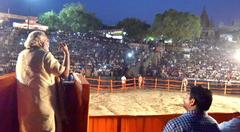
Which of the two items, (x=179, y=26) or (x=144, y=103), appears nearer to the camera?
(x=144, y=103)

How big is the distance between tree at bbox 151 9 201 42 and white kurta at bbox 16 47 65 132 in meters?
55.7

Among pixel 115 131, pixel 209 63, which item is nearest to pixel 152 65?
pixel 209 63

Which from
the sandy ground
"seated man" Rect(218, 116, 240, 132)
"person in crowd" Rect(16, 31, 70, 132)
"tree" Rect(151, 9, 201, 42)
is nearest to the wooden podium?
"person in crowd" Rect(16, 31, 70, 132)

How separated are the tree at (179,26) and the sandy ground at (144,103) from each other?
3641cm

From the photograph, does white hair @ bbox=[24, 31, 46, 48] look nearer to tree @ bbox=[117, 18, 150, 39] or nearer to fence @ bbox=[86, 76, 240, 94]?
fence @ bbox=[86, 76, 240, 94]

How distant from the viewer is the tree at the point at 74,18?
67750 millimetres

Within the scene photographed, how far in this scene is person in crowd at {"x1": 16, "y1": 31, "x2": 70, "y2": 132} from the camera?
12.3 ft

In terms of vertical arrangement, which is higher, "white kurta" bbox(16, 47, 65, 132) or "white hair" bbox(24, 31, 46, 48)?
"white hair" bbox(24, 31, 46, 48)

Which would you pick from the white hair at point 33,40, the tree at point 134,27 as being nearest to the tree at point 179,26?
the tree at point 134,27

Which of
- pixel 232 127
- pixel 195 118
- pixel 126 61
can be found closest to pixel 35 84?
pixel 195 118

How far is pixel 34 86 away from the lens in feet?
12.3

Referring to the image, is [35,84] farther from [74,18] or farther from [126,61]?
[74,18]

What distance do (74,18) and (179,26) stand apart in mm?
20743

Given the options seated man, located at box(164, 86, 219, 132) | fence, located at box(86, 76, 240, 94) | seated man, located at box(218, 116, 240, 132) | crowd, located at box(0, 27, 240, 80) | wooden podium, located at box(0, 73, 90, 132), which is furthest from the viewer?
crowd, located at box(0, 27, 240, 80)
